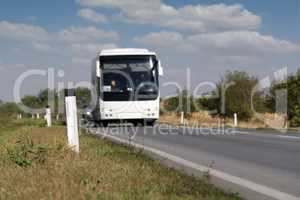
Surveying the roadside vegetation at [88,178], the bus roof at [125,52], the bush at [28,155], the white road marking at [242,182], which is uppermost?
the bus roof at [125,52]

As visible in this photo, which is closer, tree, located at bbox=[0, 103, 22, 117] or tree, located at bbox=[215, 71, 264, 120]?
tree, located at bbox=[215, 71, 264, 120]

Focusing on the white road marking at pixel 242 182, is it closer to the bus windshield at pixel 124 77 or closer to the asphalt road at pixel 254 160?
the asphalt road at pixel 254 160

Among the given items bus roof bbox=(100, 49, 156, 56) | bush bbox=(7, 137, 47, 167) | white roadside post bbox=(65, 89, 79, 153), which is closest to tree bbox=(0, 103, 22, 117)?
bus roof bbox=(100, 49, 156, 56)

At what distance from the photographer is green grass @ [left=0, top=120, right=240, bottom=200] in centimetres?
643

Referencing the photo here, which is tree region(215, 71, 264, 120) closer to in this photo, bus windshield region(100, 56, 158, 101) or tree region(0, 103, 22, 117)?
bus windshield region(100, 56, 158, 101)

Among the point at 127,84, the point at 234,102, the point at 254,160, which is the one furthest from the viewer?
the point at 234,102

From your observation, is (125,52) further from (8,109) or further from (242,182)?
(8,109)

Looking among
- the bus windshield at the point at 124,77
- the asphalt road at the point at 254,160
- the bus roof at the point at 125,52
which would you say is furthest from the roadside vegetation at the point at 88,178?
the bus roof at the point at 125,52

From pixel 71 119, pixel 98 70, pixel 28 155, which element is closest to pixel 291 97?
pixel 98 70

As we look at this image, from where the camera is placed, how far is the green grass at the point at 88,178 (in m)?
6.43

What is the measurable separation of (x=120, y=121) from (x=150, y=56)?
421cm

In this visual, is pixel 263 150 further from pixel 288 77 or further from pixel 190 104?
pixel 190 104

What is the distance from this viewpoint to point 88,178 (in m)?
7.43

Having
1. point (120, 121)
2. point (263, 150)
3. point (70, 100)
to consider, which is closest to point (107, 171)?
point (70, 100)
